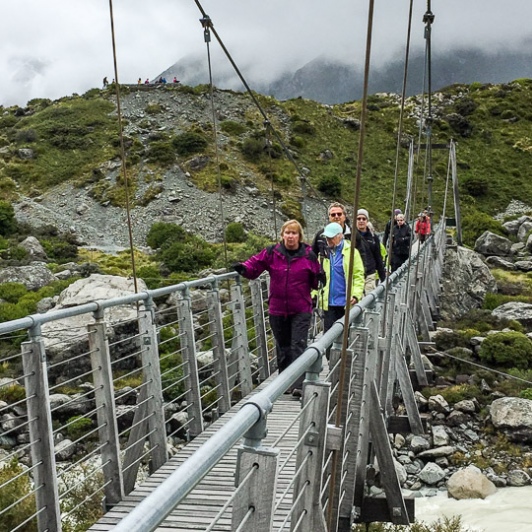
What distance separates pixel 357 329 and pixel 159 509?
10.3 feet

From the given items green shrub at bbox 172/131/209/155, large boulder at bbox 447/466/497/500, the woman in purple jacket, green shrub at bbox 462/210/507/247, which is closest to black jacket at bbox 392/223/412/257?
large boulder at bbox 447/466/497/500

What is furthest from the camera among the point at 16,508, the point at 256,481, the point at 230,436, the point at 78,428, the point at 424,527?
the point at 78,428

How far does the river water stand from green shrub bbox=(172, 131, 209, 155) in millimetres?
40663

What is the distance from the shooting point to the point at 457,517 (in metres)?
8.59

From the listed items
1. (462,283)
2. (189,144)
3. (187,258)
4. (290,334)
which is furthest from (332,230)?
(189,144)

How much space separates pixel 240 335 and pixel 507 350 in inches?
397

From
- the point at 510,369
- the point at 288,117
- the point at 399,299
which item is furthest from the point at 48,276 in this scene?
the point at 288,117

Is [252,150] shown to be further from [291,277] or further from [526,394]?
[291,277]

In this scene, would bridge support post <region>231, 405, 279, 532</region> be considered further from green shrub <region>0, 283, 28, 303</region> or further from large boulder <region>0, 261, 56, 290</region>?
large boulder <region>0, 261, 56, 290</region>

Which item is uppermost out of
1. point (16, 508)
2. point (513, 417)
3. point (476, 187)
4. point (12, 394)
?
point (476, 187)

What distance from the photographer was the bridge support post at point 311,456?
276cm

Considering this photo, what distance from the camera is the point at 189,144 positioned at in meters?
48.2

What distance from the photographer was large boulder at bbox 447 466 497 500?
381 inches

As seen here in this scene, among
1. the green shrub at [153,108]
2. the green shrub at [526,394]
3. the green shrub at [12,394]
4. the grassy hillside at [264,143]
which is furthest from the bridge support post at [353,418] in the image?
the green shrub at [153,108]
